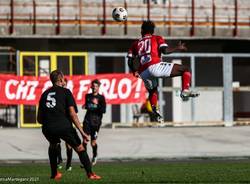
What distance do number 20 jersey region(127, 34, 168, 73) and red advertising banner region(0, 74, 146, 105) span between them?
17151 millimetres

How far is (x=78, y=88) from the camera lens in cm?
3278

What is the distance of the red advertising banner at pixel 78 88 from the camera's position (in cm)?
3247

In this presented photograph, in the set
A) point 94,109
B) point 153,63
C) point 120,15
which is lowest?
point 94,109

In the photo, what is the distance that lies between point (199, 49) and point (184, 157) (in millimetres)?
14216

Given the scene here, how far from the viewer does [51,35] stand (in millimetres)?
36312

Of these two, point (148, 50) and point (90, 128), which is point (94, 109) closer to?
point (90, 128)

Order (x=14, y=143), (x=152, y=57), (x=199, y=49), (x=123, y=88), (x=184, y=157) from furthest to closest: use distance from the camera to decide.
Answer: (x=199, y=49) → (x=123, y=88) → (x=14, y=143) → (x=184, y=157) → (x=152, y=57)

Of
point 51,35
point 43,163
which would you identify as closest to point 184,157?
point 43,163

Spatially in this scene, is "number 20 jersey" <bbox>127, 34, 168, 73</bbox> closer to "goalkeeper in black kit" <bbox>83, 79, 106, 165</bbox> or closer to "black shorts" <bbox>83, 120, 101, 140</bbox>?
"goalkeeper in black kit" <bbox>83, 79, 106, 165</bbox>

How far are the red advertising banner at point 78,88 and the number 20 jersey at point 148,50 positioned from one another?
56.3ft

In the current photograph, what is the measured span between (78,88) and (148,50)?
17.5 meters

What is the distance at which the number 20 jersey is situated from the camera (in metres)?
15.4

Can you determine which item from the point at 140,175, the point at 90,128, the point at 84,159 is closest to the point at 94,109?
the point at 90,128

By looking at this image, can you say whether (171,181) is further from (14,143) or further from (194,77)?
(194,77)
